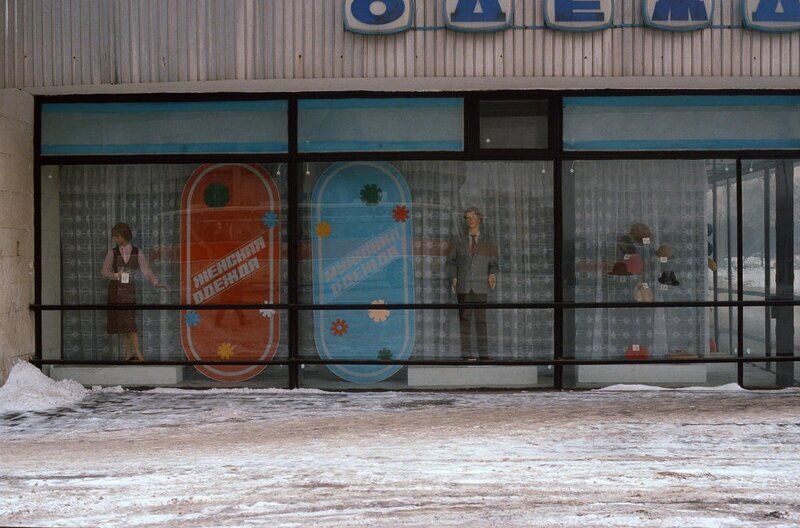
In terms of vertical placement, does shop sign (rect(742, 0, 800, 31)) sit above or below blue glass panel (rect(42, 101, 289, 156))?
above

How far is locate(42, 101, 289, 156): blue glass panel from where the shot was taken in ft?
30.1

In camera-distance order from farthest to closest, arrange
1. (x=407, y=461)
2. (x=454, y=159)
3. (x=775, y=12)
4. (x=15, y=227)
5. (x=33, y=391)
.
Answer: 1. (x=454, y=159)
2. (x=15, y=227)
3. (x=33, y=391)
4. (x=775, y=12)
5. (x=407, y=461)

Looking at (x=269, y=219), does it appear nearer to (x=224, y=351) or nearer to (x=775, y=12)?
(x=224, y=351)

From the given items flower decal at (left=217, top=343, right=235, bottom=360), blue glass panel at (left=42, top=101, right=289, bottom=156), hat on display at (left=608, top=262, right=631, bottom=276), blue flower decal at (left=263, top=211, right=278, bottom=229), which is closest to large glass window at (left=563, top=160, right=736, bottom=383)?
hat on display at (left=608, top=262, right=631, bottom=276)

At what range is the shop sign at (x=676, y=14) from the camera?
27.2 feet

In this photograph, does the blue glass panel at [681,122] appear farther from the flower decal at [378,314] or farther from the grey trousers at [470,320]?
the flower decal at [378,314]

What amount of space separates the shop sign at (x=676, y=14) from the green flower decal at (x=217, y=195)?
4824 millimetres

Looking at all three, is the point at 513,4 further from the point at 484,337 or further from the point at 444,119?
the point at 484,337

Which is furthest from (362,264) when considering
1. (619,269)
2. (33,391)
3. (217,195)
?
(33,391)

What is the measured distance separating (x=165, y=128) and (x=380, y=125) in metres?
2.40

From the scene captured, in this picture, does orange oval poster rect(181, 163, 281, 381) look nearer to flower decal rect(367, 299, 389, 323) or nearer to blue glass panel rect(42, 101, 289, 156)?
blue glass panel rect(42, 101, 289, 156)

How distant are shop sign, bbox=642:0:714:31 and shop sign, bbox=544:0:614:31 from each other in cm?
39

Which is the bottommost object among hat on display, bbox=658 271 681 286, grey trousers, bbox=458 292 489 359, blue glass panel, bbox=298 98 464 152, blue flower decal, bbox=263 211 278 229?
grey trousers, bbox=458 292 489 359

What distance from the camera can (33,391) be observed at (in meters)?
8.59
